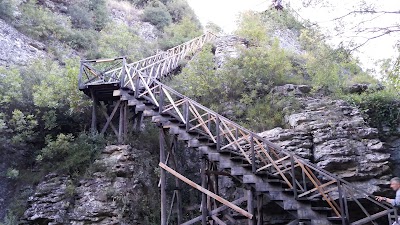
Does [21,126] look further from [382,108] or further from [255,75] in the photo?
[382,108]

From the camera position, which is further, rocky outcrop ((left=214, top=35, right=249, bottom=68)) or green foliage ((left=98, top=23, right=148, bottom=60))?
green foliage ((left=98, top=23, right=148, bottom=60))

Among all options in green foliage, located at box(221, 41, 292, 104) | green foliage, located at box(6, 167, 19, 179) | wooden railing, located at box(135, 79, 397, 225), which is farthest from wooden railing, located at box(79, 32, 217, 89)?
green foliage, located at box(6, 167, 19, 179)

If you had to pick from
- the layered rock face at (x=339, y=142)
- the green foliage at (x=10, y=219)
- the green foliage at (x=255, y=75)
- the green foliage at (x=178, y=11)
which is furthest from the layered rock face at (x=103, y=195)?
the green foliage at (x=178, y=11)

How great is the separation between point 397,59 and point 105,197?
343 inches

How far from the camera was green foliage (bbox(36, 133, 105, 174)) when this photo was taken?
39.1 ft

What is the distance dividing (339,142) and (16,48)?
15609 mm

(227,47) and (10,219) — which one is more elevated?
(227,47)

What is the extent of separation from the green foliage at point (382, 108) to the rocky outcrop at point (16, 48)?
14.9m

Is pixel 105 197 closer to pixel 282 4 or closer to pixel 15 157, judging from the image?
pixel 15 157

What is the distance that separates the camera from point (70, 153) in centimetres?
1222

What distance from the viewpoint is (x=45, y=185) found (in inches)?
455

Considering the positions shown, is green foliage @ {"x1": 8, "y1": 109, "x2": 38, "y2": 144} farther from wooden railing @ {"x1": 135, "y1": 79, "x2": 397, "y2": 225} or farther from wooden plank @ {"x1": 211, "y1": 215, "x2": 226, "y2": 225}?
wooden plank @ {"x1": 211, "y1": 215, "x2": 226, "y2": 225}

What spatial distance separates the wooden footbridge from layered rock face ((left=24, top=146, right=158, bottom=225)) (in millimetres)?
911

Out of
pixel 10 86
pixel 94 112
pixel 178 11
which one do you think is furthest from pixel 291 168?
pixel 178 11
